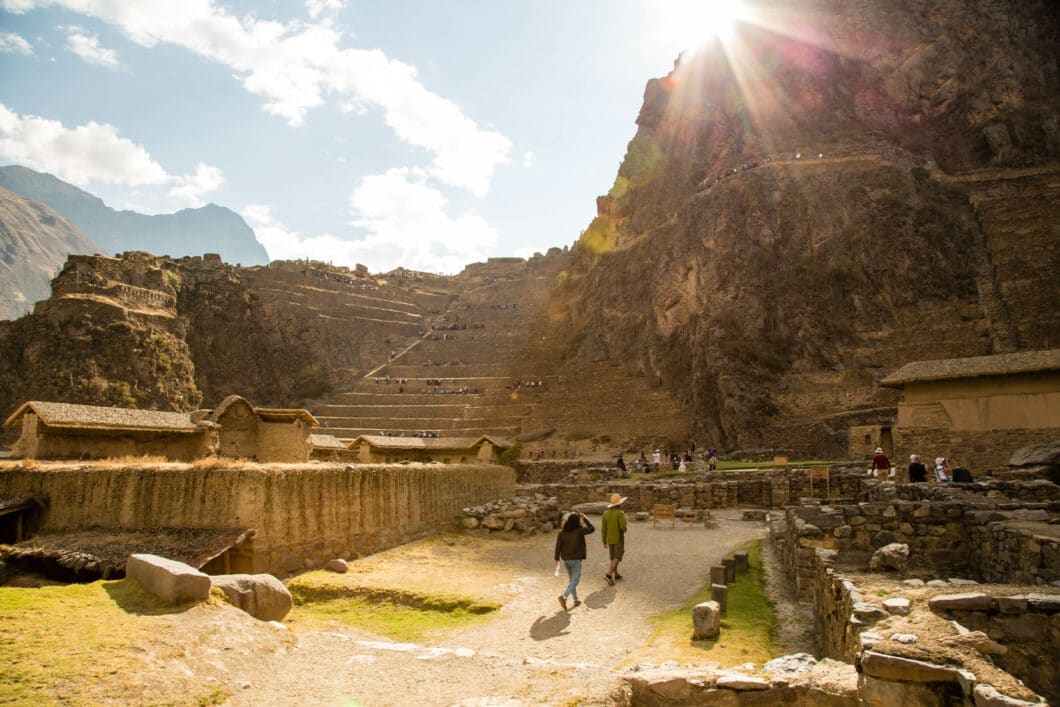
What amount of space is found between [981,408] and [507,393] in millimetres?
45520

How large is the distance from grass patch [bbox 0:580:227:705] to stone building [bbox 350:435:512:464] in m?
21.5

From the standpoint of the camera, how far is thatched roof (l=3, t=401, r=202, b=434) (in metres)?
15.5

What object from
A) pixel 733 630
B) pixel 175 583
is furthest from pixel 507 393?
pixel 175 583

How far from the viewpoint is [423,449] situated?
34.3 m

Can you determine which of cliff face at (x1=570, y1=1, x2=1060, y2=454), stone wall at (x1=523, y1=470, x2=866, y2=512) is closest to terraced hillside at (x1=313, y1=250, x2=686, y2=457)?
cliff face at (x1=570, y1=1, x2=1060, y2=454)

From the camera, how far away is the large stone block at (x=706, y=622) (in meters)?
7.38

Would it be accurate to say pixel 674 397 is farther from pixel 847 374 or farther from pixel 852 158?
pixel 852 158

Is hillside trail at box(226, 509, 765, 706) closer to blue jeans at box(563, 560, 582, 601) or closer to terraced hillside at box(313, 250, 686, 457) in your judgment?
blue jeans at box(563, 560, 582, 601)

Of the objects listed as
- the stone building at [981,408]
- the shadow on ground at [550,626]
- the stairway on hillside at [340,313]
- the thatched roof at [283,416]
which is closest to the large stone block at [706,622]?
the shadow on ground at [550,626]

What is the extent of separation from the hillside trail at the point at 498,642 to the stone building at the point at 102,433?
8.29 metres

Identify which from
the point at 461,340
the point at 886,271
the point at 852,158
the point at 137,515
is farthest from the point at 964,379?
the point at 461,340

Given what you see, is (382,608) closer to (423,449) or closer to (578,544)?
(578,544)

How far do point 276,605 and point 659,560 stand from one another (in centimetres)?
829

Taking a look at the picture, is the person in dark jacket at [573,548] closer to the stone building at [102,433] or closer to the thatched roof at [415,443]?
the stone building at [102,433]
